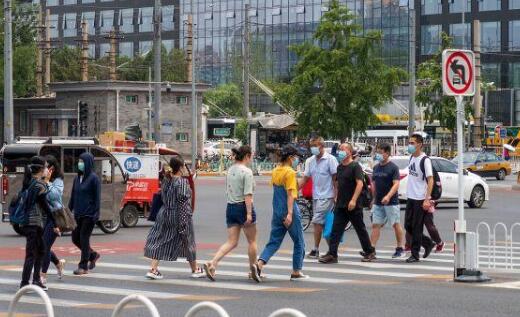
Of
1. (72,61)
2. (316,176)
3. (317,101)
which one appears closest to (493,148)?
(317,101)

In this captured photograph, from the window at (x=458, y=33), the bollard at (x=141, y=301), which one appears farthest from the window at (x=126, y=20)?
the bollard at (x=141, y=301)

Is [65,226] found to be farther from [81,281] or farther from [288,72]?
[288,72]

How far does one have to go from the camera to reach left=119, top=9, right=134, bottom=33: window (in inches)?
4218

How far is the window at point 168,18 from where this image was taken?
349 ft

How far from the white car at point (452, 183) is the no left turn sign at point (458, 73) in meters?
15.9

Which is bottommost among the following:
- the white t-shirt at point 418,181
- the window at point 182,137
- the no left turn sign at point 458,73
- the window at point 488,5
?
the white t-shirt at point 418,181

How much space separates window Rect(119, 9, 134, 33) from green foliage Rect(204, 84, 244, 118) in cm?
1221

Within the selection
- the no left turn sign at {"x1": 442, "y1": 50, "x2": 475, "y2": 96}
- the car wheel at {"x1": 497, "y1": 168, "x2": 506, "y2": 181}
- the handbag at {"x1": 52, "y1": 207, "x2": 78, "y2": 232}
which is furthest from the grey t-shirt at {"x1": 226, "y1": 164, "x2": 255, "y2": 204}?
the car wheel at {"x1": 497, "y1": 168, "x2": 506, "y2": 181}

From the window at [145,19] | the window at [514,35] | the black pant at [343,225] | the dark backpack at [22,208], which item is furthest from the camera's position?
the window at [145,19]

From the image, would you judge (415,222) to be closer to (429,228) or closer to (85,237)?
(429,228)

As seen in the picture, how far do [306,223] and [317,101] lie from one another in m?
28.0

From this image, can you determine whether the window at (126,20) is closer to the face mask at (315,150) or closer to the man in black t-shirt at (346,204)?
the face mask at (315,150)

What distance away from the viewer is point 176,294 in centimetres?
1339

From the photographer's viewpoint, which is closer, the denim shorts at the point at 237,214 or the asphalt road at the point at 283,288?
the asphalt road at the point at 283,288
